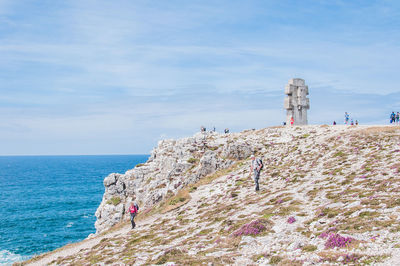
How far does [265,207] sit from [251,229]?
6.07 m

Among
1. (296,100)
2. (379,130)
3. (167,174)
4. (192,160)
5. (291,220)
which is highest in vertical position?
(296,100)

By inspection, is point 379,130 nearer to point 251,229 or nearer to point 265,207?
point 265,207

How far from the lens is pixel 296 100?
67250mm

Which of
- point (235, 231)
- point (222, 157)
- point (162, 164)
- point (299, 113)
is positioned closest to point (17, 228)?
point (162, 164)

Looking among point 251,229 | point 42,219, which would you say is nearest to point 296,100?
point 251,229

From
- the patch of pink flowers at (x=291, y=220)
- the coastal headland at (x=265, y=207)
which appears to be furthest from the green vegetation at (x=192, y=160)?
the patch of pink flowers at (x=291, y=220)

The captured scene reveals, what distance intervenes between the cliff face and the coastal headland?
0.58ft

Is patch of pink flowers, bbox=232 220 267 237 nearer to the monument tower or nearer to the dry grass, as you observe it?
the dry grass

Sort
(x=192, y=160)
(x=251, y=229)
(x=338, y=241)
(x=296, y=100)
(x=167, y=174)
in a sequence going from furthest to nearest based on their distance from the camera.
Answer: (x=296, y=100) → (x=192, y=160) → (x=167, y=174) → (x=251, y=229) → (x=338, y=241)

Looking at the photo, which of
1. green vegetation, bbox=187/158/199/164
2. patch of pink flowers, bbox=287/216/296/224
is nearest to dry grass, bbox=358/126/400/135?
green vegetation, bbox=187/158/199/164

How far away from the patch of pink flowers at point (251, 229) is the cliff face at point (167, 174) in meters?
25.1

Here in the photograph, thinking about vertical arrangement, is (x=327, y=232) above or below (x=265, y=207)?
above

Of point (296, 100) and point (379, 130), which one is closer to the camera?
point (379, 130)

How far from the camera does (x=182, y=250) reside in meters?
18.7
